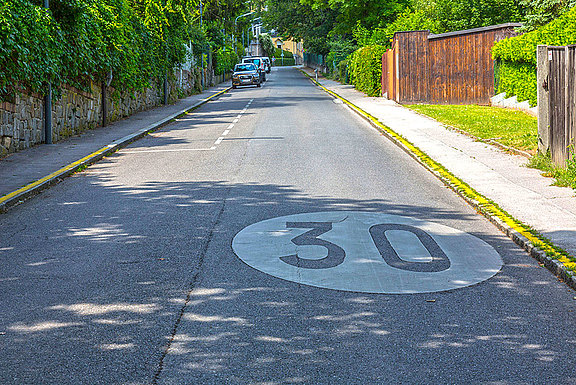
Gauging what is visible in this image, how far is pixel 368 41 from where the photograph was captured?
1689 inches

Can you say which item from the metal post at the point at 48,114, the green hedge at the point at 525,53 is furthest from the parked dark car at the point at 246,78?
the metal post at the point at 48,114

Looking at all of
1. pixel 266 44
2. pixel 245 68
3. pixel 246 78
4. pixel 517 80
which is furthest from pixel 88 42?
pixel 266 44

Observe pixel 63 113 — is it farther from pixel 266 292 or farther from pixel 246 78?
pixel 246 78

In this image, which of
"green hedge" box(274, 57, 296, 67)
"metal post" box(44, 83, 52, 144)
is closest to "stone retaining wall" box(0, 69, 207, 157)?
"metal post" box(44, 83, 52, 144)

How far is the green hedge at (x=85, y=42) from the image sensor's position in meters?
14.4

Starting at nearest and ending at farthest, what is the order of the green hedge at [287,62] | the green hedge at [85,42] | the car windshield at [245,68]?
1. the green hedge at [85,42]
2. the car windshield at [245,68]
3. the green hedge at [287,62]

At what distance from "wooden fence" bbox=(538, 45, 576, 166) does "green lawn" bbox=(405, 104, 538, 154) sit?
1.75 meters

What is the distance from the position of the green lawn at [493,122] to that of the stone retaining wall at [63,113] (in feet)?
Result: 35.7

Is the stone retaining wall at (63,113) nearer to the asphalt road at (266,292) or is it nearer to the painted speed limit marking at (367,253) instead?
the asphalt road at (266,292)

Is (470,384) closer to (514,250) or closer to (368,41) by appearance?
(514,250)

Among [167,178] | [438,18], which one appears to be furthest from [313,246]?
[438,18]

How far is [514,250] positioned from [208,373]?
4.20m

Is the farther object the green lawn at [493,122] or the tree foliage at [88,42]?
the green lawn at [493,122]

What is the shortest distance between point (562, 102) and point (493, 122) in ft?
28.9
